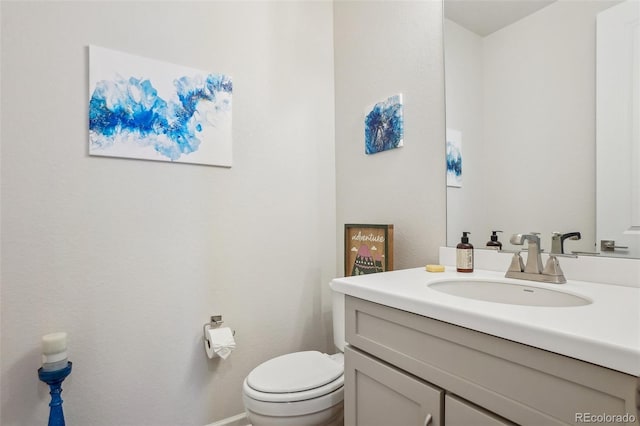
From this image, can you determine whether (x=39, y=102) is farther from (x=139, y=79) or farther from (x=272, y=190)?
(x=272, y=190)

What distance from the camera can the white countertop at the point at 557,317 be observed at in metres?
0.53

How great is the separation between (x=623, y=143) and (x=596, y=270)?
1.26ft

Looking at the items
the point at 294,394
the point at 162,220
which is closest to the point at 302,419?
the point at 294,394

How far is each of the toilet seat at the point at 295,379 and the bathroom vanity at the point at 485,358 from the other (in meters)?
0.20

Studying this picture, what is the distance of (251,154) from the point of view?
175 cm

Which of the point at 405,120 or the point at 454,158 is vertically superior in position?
the point at 405,120

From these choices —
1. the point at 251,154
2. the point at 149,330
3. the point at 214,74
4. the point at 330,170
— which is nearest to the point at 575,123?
the point at 330,170

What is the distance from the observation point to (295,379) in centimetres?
128

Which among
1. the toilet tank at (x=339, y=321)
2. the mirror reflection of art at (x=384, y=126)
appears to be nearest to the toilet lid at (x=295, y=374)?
the toilet tank at (x=339, y=321)

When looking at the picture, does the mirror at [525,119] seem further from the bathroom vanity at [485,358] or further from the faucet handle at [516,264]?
the bathroom vanity at [485,358]

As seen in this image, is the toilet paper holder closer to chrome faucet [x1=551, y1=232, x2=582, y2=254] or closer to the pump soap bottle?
the pump soap bottle

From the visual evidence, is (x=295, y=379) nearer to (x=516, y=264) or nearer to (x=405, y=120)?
(x=516, y=264)

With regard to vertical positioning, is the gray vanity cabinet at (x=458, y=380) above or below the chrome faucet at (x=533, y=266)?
below

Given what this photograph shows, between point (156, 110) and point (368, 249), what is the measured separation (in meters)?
1.22
